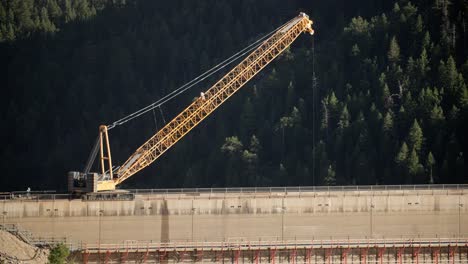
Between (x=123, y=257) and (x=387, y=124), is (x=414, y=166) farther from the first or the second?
(x=123, y=257)

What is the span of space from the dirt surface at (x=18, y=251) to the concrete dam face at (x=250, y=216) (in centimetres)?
571

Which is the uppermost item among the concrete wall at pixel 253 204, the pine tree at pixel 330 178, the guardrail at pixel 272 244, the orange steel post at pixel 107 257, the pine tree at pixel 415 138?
the pine tree at pixel 415 138

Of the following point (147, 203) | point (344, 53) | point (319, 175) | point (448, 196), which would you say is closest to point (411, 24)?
point (344, 53)

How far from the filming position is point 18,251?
119938 millimetres

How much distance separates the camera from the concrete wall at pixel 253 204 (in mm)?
129250

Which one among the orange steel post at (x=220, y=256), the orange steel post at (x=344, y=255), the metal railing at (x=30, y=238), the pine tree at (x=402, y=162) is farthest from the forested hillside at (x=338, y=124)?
the metal railing at (x=30, y=238)

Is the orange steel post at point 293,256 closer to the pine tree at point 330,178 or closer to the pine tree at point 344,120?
the pine tree at point 330,178

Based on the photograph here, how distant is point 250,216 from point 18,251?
23421mm

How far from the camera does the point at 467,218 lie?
137375 millimetres

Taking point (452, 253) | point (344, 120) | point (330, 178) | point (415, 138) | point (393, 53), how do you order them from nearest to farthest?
point (452, 253) < point (330, 178) < point (415, 138) < point (344, 120) < point (393, 53)

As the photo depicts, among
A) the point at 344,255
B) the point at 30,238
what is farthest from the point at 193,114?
the point at 30,238

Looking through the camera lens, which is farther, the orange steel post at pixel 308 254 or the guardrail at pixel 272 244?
the orange steel post at pixel 308 254

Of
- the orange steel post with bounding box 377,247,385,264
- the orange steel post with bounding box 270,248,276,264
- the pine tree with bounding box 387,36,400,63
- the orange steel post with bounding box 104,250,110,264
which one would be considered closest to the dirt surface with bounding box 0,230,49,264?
the orange steel post with bounding box 104,250,110,264

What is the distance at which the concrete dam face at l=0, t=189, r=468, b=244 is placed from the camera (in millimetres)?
129125
